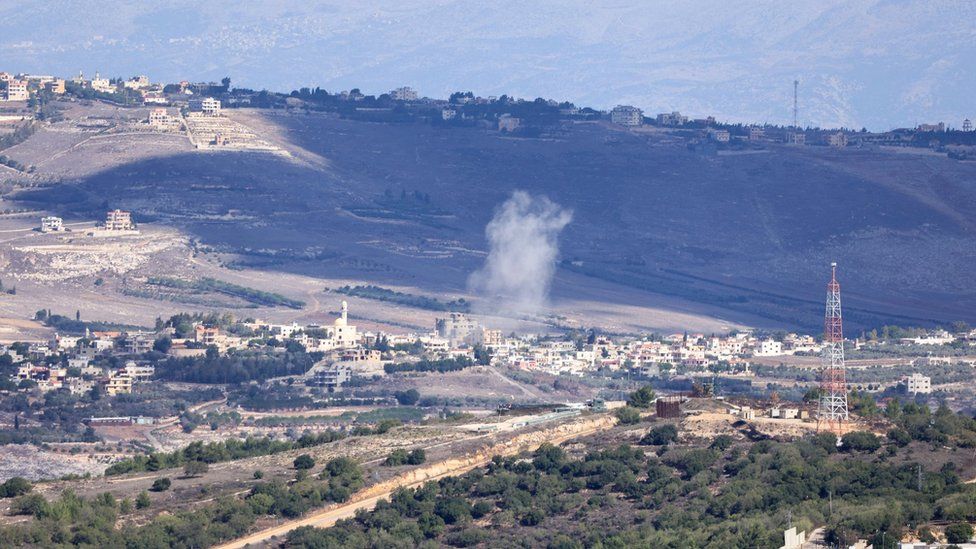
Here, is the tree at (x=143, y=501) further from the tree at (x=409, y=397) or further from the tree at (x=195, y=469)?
the tree at (x=409, y=397)

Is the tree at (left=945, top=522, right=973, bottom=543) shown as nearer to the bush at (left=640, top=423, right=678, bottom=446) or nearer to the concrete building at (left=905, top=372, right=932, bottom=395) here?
the bush at (left=640, top=423, right=678, bottom=446)

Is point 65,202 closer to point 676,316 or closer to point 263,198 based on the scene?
point 263,198

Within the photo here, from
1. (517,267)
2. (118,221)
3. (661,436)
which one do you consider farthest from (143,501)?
(517,267)

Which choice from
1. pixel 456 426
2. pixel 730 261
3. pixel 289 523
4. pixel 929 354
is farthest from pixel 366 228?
pixel 289 523

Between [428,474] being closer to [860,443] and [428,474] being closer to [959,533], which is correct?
[860,443]

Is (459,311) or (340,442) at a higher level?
(340,442)

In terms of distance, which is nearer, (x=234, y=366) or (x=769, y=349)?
(x=234, y=366)

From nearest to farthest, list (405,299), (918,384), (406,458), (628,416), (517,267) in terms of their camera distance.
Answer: (406,458) → (628,416) → (918,384) → (405,299) → (517,267)

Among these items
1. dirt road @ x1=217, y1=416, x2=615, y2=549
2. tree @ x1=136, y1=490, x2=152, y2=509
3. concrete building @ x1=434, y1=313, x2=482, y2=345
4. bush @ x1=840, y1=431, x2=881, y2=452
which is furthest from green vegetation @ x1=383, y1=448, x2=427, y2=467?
concrete building @ x1=434, y1=313, x2=482, y2=345
